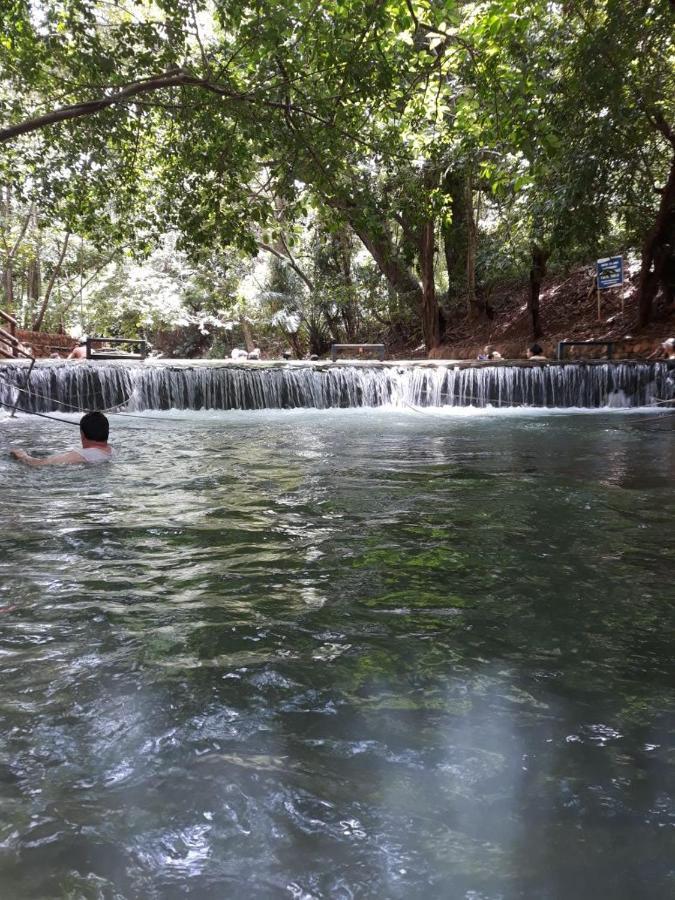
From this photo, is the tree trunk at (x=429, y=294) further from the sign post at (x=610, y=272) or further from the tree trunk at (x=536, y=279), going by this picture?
the sign post at (x=610, y=272)

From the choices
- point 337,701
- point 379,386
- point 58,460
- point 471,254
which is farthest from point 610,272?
point 337,701

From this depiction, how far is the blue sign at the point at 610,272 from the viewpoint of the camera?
A: 1921cm

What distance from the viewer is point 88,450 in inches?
297

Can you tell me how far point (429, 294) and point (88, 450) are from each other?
1981cm

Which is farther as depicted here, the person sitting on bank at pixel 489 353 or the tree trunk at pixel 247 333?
the tree trunk at pixel 247 333

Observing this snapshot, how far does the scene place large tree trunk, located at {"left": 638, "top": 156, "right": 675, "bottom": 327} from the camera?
1822 centimetres

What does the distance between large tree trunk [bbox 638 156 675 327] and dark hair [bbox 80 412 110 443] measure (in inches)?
653

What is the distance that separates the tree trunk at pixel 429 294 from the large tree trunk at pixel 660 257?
6.98 meters

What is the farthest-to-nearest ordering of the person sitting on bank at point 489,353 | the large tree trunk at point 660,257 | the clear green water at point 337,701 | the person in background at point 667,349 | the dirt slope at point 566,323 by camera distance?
the person sitting on bank at point 489,353 → the dirt slope at point 566,323 → the person in background at point 667,349 → the large tree trunk at point 660,257 → the clear green water at point 337,701

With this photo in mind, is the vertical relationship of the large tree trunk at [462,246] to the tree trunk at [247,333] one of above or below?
above

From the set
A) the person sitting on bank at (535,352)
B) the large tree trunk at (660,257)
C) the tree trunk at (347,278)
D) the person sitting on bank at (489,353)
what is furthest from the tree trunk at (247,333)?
the large tree trunk at (660,257)

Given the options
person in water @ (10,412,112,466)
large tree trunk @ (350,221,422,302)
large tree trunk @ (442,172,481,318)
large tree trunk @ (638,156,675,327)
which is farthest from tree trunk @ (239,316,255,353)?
person in water @ (10,412,112,466)

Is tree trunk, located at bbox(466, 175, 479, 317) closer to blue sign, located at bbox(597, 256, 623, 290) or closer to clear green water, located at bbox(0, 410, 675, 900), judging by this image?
blue sign, located at bbox(597, 256, 623, 290)

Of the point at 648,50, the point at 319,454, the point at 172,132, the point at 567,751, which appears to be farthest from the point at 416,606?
the point at 648,50
